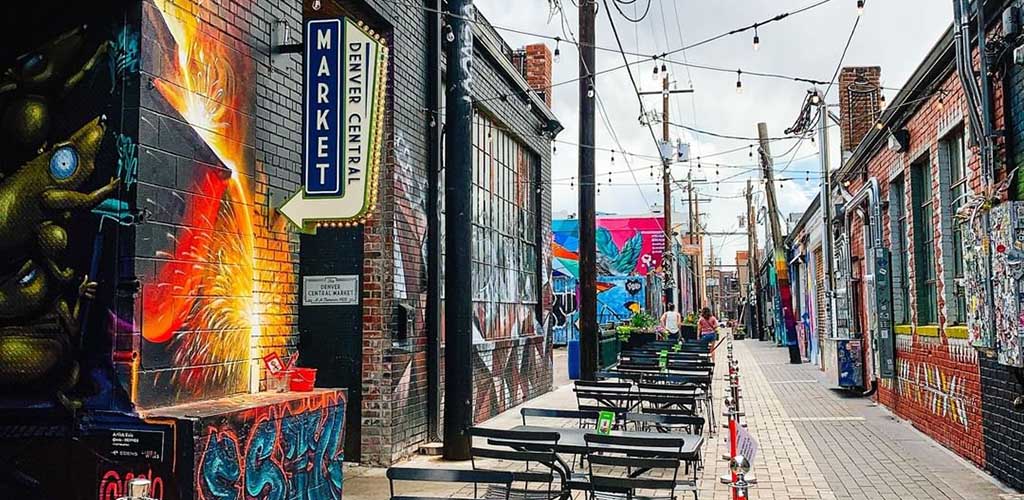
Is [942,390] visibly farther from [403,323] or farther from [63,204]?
[63,204]

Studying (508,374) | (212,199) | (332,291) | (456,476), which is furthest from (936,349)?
(212,199)

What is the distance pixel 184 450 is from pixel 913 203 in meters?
10.5

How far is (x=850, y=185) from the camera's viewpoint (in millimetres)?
18531

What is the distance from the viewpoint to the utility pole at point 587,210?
16.3m

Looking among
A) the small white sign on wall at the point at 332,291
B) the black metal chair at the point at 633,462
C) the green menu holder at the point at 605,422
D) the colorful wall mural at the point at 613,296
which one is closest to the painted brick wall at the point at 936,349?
the black metal chair at the point at 633,462

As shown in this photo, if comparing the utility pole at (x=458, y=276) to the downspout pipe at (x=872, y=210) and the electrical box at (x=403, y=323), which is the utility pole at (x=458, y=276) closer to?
the electrical box at (x=403, y=323)

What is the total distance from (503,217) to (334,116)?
8.67 meters

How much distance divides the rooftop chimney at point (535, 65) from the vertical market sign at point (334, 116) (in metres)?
11.1

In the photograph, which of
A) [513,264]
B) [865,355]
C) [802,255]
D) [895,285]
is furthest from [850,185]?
[802,255]

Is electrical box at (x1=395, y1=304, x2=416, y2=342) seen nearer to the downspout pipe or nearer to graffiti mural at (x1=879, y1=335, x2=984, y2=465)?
graffiti mural at (x1=879, y1=335, x2=984, y2=465)

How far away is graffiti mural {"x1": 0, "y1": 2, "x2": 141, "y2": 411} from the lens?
207 inches

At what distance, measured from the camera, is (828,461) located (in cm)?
1064

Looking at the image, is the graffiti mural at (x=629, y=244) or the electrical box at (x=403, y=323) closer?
the electrical box at (x=403, y=323)

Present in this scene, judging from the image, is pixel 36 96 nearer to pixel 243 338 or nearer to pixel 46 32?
pixel 46 32
